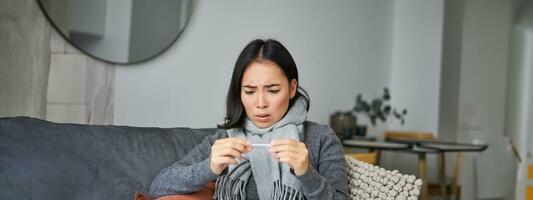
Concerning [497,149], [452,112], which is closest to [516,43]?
[497,149]

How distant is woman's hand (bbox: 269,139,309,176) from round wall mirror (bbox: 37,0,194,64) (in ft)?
4.05

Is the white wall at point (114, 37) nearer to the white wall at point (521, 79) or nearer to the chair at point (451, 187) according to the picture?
the chair at point (451, 187)

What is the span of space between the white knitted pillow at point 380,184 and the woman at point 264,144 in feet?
0.17

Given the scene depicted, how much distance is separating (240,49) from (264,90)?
1.50 metres

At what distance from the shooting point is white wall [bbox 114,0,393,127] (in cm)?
247

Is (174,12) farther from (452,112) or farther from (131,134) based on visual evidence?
(452,112)

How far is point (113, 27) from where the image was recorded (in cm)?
228

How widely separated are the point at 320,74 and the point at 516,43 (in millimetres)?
3057

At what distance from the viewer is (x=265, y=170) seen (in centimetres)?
147

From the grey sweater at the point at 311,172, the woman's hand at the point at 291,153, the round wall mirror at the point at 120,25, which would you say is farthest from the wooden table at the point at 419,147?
the woman's hand at the point at 291,153

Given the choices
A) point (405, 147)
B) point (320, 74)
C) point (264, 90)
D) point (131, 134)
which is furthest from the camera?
point (320, 74)

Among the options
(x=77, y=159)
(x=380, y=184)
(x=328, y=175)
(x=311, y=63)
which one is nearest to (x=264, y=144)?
(x=328, y=175)

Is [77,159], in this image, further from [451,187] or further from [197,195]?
[451,187]

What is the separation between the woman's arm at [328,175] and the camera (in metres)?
1.30
